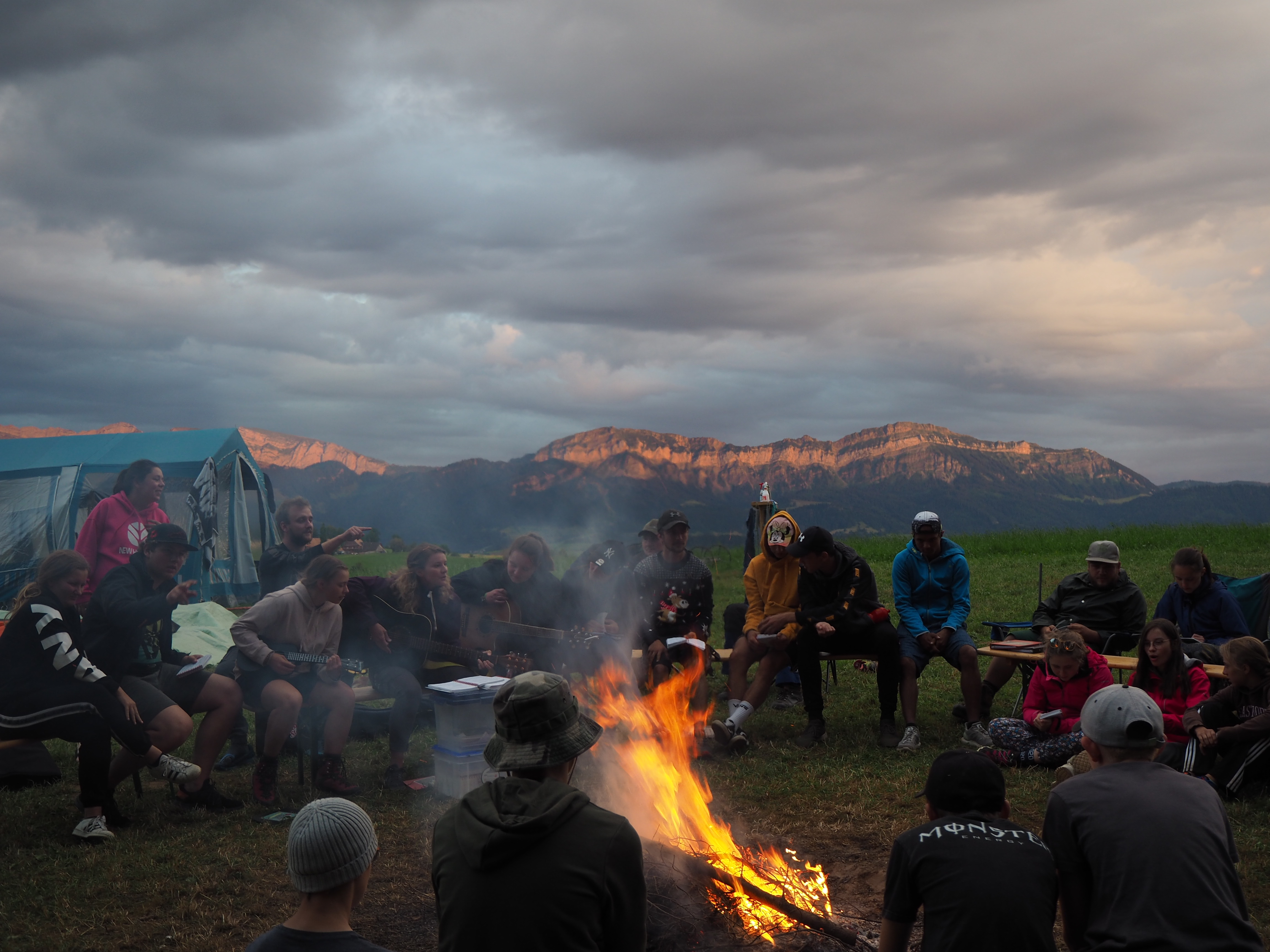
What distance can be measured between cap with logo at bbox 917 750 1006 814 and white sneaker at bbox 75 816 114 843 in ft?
16.2

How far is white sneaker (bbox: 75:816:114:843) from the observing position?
5250mm

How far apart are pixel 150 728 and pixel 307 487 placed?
1791 inches

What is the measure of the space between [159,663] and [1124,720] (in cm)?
577

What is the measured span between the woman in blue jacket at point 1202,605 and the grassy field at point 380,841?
68.6 inches

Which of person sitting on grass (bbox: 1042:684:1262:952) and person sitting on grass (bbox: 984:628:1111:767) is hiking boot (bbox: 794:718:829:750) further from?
person sitting on grass (bbox: 1042:684:1262:952)

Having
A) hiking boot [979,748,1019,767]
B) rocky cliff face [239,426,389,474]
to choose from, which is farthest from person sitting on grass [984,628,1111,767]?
rocky cliff face [239,426,389,474]

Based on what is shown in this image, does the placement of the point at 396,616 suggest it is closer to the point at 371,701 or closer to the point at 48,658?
the point at 371,701

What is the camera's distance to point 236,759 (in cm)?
703

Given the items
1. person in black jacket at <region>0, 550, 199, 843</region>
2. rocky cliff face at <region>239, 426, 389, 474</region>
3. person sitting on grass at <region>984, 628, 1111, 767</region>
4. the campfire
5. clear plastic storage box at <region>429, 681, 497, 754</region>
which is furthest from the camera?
rocky cliff face at <region>239, 426, 389, 474</region>

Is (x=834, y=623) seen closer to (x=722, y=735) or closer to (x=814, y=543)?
(x=814, y=543)

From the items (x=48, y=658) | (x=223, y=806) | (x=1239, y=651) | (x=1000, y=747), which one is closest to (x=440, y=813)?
(x=223, y=806)

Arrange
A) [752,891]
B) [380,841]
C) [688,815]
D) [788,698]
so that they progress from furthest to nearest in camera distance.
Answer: [788,698] → [380,841] → [688,815] → [752,891]

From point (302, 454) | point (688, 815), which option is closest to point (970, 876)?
point (688, 815)

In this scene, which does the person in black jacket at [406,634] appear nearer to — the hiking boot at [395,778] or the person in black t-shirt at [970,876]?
the hiking boot at [395,778]
